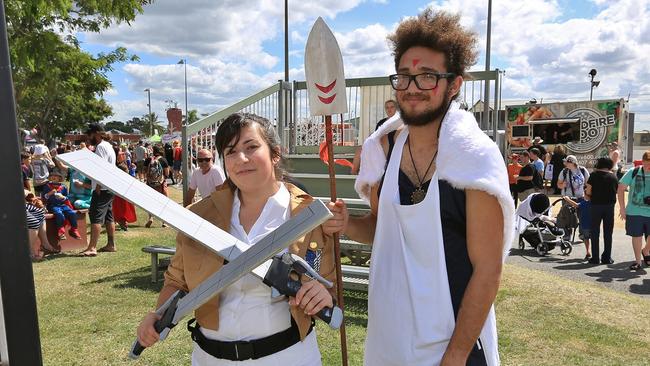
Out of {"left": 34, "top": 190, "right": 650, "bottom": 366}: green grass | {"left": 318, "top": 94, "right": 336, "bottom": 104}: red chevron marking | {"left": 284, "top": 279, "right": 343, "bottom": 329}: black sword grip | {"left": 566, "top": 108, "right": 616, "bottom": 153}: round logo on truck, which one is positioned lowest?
{"left": 34, "top": 190, "right": 650, "bottom": 366}: green grass

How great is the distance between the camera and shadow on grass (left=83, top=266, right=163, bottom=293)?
19.3 ft

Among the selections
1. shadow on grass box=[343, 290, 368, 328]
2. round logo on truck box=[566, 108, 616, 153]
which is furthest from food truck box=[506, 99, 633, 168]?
shadow on grass box=[343, 290, 368, 328]

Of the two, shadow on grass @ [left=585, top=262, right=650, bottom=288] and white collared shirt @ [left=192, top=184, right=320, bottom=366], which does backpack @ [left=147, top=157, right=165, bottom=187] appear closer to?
shadow on grass @ [left=585, top=262, right=650, bottom=288]

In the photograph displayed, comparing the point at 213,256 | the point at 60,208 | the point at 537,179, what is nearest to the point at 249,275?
the point at 213,256

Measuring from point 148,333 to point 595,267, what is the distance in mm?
7597

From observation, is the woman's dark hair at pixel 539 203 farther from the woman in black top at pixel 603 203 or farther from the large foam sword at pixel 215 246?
the large foam sword at pixel 215 246

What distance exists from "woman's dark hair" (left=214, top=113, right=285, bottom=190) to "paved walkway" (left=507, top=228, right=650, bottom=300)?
588 cm

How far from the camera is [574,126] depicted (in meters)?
20.0

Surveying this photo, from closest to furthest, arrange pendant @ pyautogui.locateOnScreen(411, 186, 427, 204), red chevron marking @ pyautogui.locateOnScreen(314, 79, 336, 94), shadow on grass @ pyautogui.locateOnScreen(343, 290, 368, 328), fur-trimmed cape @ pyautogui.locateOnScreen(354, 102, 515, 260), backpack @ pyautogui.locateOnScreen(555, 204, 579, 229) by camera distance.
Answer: fur-trimmed cape @ pyautogui.locateOnScreen(354, 102, 515, 260)
pendant @ pyautogui.locateOnScreen(411, 186, 427, 204)
red chevron marking @ pyautogui.locateOnScreen(314, 79, 336, 94)
shadow on grass @ pyautogui.locateOnScreen(343, 290, 368, 328)
backpack @ pyautogui.locateOnScreen(555, 204, 579, 229)

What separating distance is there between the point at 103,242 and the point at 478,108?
670 cm

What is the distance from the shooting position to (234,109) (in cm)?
661

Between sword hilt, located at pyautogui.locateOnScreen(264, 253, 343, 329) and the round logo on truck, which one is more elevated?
the round logo on truck

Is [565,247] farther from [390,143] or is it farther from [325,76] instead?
[325,76]

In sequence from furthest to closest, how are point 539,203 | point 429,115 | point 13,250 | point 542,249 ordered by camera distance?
point 539,203 → point 542,249 → point 429,115 → point 13,250
